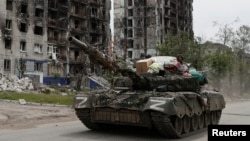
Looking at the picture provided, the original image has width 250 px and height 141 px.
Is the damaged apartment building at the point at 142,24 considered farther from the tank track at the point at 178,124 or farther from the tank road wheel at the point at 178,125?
the tank road wheel at the point at 178,125

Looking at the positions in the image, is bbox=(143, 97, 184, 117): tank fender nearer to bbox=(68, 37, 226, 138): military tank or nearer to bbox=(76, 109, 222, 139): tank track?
bbox=(68, 37, 226, 138): military tank

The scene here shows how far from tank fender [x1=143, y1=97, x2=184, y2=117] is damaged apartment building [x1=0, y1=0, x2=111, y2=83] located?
116ft

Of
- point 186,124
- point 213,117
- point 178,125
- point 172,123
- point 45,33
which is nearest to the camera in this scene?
point 172,123

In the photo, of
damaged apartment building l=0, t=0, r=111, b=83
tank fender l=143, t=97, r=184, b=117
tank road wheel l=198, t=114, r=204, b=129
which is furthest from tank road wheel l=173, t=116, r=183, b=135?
damaged apartment building l=0, t=0, r=111, b=83

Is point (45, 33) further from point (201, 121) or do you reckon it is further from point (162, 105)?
point (162, 105)

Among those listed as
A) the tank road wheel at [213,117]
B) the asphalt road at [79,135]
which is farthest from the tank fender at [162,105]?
the tank road wheel at [213,117]

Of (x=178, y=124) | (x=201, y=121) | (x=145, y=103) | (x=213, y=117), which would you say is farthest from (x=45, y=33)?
(x=145, y=103)

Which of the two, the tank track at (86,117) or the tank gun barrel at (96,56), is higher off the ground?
the tank gun barrel at (96,56)

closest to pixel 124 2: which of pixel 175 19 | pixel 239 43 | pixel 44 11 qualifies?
pixel 175 19

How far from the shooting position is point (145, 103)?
10.9 meters

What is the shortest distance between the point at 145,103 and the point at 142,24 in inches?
2677

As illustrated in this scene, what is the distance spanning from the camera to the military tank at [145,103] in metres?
10.7

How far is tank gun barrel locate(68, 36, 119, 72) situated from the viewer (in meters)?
10.6

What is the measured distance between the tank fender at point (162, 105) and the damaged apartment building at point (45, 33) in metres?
35.3
